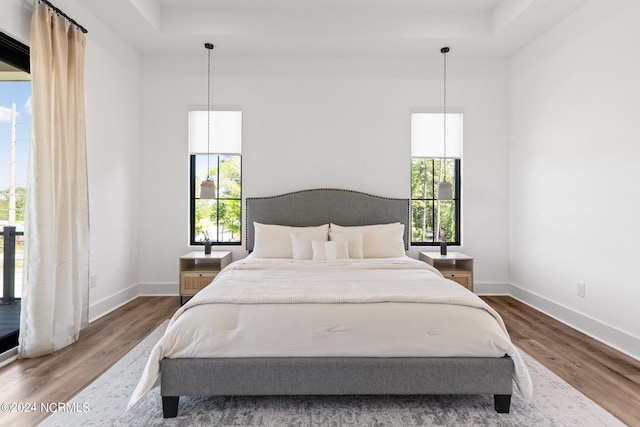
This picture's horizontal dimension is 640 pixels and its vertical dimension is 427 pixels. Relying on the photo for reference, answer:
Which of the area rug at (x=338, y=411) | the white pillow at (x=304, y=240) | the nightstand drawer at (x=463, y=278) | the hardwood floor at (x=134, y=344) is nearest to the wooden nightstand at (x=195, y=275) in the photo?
the hardwood floor at (x=134, y=344)

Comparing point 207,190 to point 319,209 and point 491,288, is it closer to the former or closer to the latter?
point 319,209

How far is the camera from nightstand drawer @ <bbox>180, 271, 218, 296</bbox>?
394 cm

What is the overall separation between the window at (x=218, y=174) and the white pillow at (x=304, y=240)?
1051 millimetres

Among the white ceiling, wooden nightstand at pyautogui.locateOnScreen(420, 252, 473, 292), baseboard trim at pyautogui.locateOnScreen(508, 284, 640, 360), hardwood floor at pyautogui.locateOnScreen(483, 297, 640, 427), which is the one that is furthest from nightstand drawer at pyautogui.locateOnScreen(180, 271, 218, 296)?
baseboard trim at pyautogui.locateOnScreen(508, 284, 640, 360)

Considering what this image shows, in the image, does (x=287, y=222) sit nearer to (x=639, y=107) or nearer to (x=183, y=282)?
(x=183, y=282)

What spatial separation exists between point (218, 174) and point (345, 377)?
3357 mm

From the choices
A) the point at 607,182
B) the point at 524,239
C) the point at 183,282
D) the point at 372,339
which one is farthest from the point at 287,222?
the point at 607,182

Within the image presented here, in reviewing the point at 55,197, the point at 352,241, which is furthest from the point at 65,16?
the point at 352,241

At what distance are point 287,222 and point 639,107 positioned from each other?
11.4 ft

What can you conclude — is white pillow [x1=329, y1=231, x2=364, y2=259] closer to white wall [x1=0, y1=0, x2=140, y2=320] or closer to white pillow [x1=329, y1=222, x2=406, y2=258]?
white pillow [x1=329, y1=222, x2=406, y2=258]

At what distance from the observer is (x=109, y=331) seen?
3205 millimetres

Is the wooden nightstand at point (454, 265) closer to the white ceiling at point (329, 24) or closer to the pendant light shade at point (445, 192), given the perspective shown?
the pendant light shade at point (445, 192)

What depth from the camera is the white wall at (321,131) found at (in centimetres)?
443

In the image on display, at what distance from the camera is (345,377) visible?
6.25 feet
